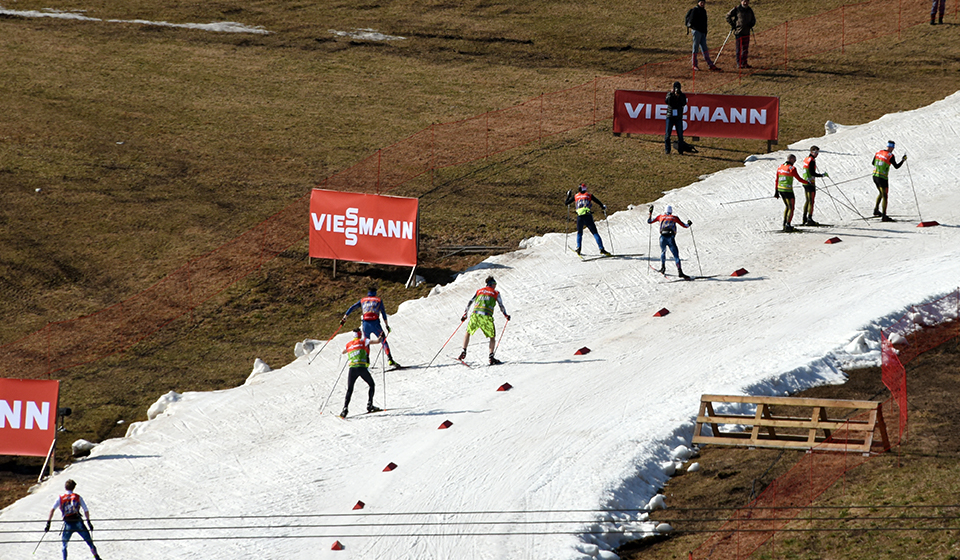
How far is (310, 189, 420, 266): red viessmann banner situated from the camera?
85.3 feet

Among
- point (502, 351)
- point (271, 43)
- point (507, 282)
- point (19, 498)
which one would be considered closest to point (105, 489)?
point (19, 498)

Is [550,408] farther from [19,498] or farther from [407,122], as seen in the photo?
[407,122]

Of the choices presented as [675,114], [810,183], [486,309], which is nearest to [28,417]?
[486,309]

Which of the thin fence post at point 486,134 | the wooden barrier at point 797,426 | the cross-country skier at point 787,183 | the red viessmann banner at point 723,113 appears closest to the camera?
the wooden barrier at point 797,426

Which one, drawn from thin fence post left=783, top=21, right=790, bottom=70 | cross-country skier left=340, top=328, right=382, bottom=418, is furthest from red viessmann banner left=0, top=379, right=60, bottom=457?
thin fence post left=783, top=21, right=790, bottom=70

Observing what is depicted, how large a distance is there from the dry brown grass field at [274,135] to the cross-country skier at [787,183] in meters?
4.70

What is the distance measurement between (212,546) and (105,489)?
12.3 feet

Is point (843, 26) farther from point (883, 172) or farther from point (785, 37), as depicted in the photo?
point (883, 172)

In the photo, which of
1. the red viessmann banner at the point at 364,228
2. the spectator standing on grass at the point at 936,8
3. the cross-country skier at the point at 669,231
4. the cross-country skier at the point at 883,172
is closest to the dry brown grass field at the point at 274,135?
the spectator standing on grass at the point at 936,8

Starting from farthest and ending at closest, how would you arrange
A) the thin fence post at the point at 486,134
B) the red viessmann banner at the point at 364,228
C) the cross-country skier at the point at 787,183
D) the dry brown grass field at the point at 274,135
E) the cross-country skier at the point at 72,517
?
1. the thin fence post at the point at 486,134
2. the dry brown grass field at the point at 274,135
3. the red viessmann banner at the point at 364,228
4. the cross-country skier at the point at 787,183
5. the cross-country skier at the point at 72,517

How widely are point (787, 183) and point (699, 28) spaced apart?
44.0 feet

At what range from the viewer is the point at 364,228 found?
86.7 ft

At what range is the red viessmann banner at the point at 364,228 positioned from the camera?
85.3 feet

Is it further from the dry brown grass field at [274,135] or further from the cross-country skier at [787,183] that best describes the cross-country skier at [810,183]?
the dry brown grass field at [274,135]
